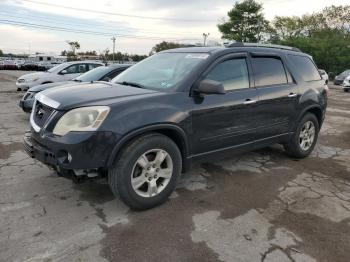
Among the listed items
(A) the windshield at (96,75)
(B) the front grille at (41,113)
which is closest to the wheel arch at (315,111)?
(B) the front grille at (41,113)

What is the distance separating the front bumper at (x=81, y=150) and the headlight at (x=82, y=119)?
6cm

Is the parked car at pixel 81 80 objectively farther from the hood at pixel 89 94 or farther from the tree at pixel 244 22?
the tree at pixel 244 22

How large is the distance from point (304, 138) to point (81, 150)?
3937 millimetres

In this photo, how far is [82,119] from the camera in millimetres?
3344

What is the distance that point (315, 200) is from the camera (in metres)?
4.14

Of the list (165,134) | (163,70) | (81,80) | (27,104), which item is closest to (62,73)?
(81,80)

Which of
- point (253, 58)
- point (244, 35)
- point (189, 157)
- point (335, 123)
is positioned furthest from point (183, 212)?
point (244, 35)

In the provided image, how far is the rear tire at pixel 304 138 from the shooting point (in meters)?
5.52

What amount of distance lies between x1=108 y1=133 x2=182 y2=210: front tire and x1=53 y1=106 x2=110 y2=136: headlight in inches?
15.5

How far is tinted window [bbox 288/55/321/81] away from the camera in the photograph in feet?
18.1

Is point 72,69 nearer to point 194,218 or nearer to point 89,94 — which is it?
point 89,94

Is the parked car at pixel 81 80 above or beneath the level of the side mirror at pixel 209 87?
beneath

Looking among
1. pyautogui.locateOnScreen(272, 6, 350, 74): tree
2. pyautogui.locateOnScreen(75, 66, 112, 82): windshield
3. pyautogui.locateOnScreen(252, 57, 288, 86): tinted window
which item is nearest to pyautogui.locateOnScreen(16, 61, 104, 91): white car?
pyautogui.locateOnScreen(75, 66, 112, 82): windshield

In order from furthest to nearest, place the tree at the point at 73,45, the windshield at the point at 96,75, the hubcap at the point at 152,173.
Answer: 1. the tree at the point at 73,45
2. the windshield at the point at 96,75
3. the hubcap at the point at 152,173
